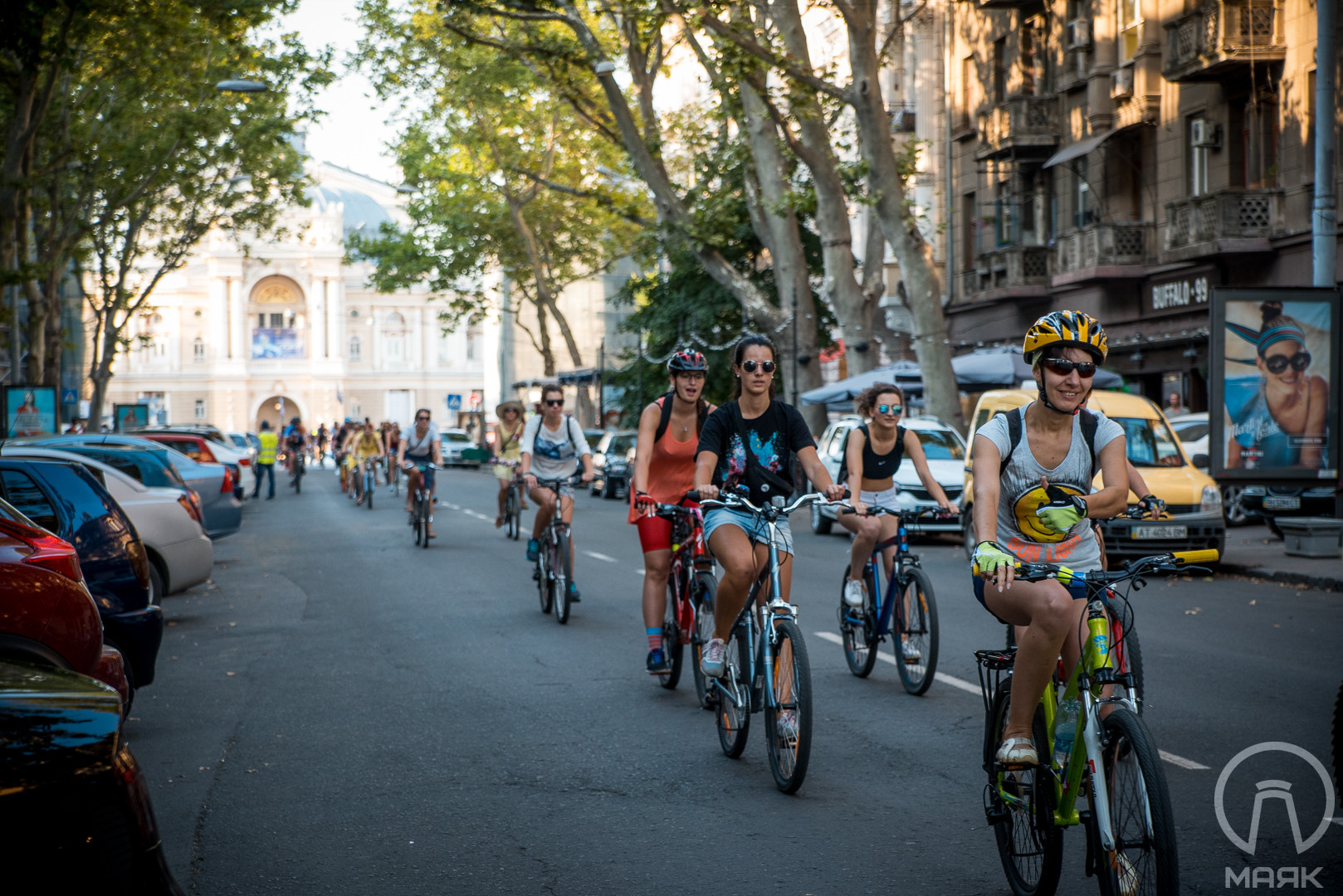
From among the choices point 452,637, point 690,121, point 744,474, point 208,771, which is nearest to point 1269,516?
point 452,637

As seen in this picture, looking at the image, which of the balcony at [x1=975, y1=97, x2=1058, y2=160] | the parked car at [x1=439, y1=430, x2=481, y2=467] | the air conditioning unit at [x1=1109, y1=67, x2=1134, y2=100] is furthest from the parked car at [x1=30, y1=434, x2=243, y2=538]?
the parked car at [x1=439, y1=430, x2=481, y2=467]

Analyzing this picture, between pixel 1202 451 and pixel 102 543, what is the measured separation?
17.3 m

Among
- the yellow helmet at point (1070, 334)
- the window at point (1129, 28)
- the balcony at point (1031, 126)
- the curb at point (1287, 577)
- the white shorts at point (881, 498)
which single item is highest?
the window at point (1129, 28)

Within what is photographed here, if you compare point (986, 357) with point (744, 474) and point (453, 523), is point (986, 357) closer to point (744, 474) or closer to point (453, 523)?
point (453, 523)

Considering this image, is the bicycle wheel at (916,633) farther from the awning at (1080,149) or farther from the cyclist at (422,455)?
the awning at (1080,149)

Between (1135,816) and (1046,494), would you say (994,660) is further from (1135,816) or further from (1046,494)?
(1135,816)

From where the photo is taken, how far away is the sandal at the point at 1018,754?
4.41m

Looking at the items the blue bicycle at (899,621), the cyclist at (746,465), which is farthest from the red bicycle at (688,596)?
the blue bicycle at (899,621)

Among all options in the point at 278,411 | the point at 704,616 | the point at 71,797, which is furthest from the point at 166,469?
the point at 278,411

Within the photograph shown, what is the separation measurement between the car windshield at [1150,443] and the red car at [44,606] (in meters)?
12.9

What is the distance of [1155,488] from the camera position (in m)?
15.9

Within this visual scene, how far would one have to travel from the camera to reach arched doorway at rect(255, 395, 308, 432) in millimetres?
112125

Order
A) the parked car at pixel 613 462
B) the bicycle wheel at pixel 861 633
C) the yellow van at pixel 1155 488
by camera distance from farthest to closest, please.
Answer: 1. the parked car at pixel 613 462
2. the yellow van at pixel 1155 488
3. the bicycle wheel at pixel 861 633

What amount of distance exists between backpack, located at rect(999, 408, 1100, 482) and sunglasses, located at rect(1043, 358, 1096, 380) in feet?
0.65
